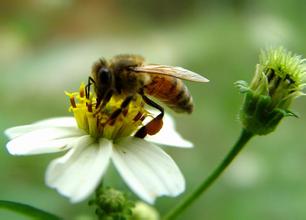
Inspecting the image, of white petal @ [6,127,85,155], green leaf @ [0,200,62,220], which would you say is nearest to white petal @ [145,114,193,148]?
white petal @ [6,127,85,155]

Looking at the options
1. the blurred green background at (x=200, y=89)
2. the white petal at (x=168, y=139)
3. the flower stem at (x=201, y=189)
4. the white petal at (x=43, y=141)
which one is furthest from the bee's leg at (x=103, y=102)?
the blurred green background at (x=200, y=89)

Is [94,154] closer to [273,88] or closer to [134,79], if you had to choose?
[134,79]

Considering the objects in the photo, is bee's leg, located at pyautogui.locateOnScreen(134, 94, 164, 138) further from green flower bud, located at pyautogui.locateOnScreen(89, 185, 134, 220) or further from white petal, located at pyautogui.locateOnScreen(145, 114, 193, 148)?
green flower bud, located at pyautogui.locateOnScreen(89, 185, 134, 220)

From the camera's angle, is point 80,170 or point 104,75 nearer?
point 80,170

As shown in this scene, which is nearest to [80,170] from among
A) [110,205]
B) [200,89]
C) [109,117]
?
[110,205]

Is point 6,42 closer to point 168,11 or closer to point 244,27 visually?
point 244,27

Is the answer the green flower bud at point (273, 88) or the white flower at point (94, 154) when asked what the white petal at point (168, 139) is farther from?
the green flower bud at point (273, 88)

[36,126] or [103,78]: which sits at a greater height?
[103,78]

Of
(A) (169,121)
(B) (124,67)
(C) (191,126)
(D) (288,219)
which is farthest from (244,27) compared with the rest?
(B) (124,67)
